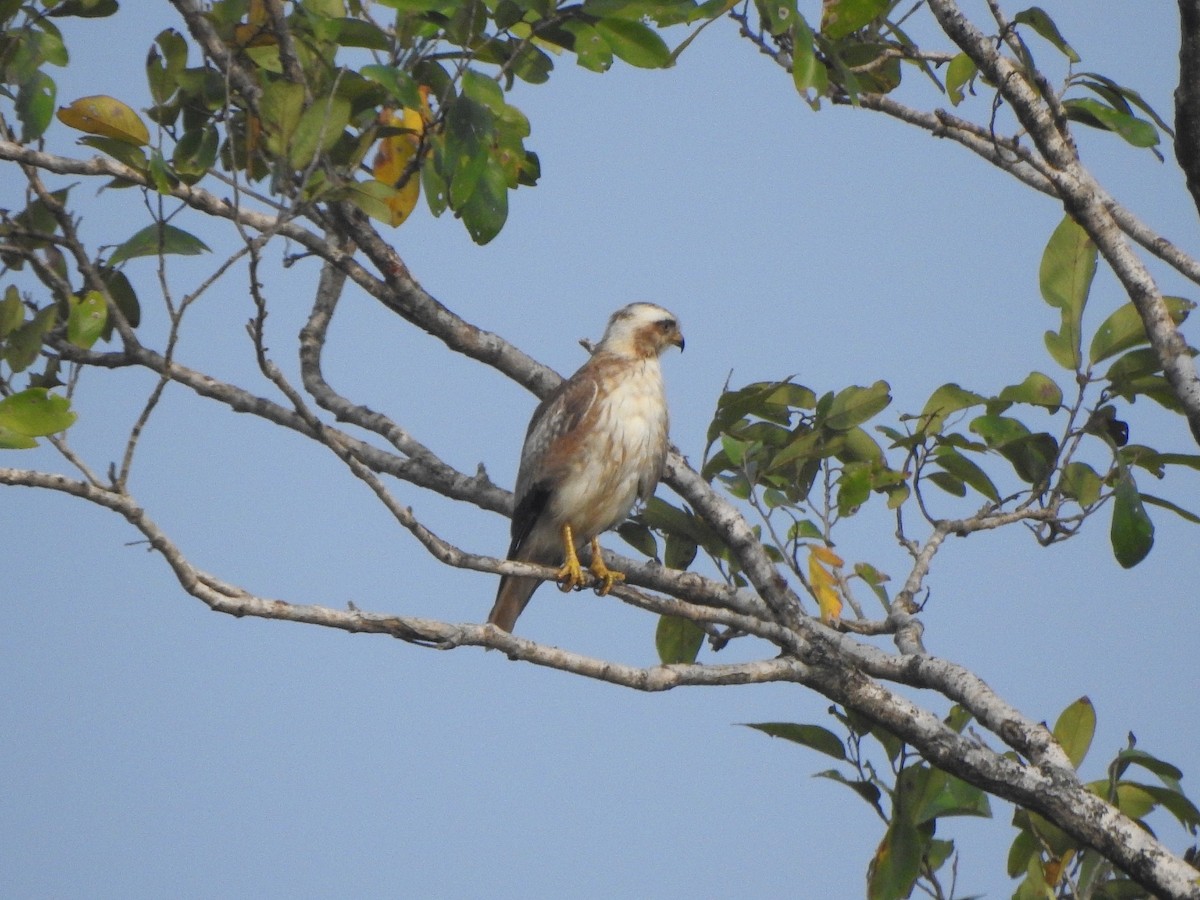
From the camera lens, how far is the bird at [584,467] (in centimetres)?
602

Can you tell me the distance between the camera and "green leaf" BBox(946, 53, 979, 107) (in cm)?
479

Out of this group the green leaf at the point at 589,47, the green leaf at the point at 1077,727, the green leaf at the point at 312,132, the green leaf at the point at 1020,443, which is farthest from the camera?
the green leaf at the point at 1020,443

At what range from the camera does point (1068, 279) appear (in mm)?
4617

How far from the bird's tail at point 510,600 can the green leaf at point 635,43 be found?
3053mm

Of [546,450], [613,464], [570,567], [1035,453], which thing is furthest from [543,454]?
[1035,453]

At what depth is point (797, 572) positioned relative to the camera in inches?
184

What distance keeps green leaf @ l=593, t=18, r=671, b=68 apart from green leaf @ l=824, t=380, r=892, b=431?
1.53 metres

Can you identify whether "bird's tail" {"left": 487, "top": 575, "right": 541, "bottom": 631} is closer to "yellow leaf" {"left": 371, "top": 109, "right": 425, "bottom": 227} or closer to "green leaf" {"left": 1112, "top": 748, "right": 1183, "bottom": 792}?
"yellow leaf" {"left": 371, "top": 109, "right": 425, "bottom": 227}

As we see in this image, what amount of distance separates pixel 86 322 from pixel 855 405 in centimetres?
261

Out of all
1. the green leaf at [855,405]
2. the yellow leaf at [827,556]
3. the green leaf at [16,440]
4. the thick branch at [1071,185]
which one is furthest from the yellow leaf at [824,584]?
the green leaf at [16,440]

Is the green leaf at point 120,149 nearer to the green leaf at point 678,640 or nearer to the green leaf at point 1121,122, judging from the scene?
the green leaf at point 678,640

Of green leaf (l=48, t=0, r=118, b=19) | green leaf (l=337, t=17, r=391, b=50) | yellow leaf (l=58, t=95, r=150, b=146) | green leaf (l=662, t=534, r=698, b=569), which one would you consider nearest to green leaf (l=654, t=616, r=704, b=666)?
green leaf (l=662, t=534, r=698, b=569)

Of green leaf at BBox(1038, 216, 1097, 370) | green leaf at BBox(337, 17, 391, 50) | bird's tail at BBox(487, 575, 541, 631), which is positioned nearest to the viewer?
green leaf at BBox(337, 17, 391, 50)

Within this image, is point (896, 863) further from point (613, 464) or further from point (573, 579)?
point (613, 464)
